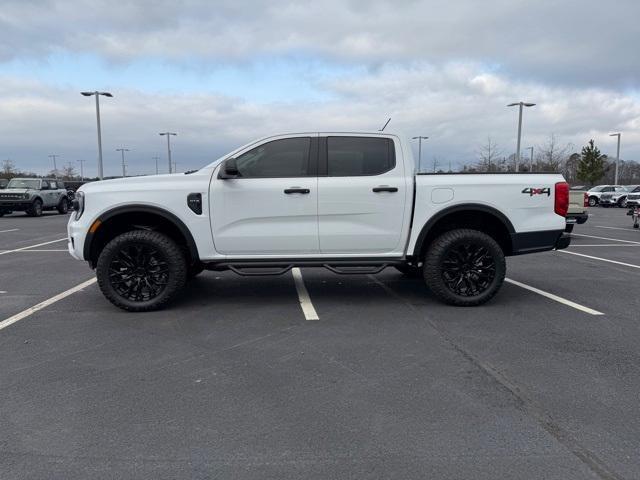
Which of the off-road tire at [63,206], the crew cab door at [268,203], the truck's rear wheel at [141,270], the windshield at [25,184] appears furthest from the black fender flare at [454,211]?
the off-road tire at [63,206]

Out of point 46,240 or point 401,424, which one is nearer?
point 401,424

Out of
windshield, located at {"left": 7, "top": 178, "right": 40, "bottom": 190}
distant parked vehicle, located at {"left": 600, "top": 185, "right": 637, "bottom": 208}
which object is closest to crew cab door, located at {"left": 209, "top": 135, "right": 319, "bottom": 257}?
windshield, located at {"left": 7, "top": 178, "right": 40, "bottom": 190}

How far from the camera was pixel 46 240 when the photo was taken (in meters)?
13.3

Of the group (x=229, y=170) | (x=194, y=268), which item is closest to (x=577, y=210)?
(x=194, y=268)

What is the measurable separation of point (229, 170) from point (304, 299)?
187 centimetres

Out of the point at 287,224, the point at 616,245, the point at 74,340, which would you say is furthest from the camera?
the point at 616,245

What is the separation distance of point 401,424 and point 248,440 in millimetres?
937

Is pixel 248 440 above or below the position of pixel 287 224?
below

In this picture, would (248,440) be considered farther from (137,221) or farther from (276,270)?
(137,221)

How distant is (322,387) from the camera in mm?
3703

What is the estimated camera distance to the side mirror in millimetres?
5418

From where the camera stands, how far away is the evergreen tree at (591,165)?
50.1 metres

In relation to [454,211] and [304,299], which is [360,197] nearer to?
[454,211]

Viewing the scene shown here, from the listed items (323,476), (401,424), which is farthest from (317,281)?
(323,476)
